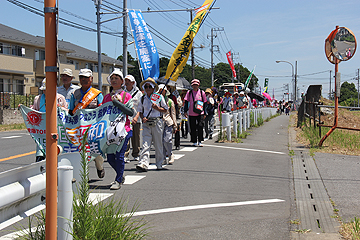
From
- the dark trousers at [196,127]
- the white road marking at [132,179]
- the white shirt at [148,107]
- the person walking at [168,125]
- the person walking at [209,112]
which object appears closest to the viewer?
the white road marking at [132,179]

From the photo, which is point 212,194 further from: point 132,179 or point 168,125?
point 168,125

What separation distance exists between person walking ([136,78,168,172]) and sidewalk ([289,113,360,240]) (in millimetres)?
2915

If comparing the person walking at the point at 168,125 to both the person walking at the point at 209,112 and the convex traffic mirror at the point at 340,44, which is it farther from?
the person walking at the point at 209,112

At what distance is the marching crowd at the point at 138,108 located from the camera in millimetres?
6438

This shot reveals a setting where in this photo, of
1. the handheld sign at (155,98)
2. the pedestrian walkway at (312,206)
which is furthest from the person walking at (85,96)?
the pedestrian walkway at (312,206)

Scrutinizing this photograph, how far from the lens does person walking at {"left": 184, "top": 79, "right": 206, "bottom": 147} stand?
12617 mm

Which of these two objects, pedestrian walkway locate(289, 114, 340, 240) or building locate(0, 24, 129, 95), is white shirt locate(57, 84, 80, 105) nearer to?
pedestrian walkway locate(289, 114, 340, 240)

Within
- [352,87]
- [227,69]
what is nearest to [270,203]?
[227,69]

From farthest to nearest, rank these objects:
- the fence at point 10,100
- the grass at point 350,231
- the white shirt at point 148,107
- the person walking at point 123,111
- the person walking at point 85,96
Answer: the fence at point 10,100 < the white shirt at point 148,107 < the person walking at point 123,111 < the person walking at point 85,96 < the grass at point 350,231

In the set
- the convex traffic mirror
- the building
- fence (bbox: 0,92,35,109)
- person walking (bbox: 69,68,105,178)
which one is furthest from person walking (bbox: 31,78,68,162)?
the building

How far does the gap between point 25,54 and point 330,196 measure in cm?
3574

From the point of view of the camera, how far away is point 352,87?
126 m

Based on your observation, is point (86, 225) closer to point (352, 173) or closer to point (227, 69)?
point (352, 173)

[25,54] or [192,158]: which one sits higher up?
[25,54]
